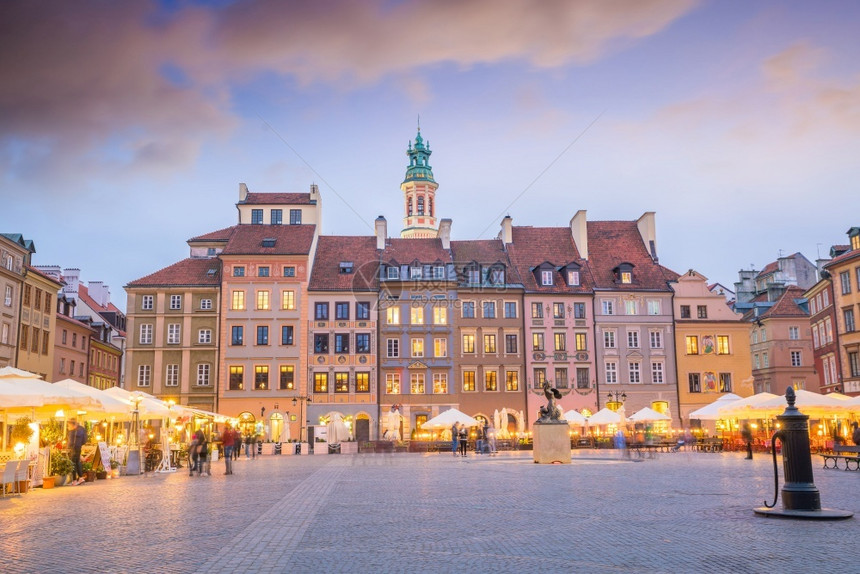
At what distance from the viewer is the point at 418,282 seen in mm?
57531

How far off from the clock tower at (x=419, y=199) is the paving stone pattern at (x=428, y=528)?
8992 cm

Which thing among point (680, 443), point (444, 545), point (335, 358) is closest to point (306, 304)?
point (335, 358)

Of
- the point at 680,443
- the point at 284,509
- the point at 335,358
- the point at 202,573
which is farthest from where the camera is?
the point at 335,358

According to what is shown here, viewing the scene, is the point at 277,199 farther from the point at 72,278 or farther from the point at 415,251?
the point at 72,278

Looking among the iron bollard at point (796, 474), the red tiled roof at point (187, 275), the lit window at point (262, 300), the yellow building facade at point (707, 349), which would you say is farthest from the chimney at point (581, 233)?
the iron bollard at point (796, 474)

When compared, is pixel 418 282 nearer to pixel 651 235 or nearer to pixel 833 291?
pixel 651 235

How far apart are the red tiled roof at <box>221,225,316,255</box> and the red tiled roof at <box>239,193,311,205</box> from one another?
254 centimetres

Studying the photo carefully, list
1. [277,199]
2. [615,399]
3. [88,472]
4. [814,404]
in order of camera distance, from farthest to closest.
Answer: [277,199] < [615,399] < [814,404] < [88,472]

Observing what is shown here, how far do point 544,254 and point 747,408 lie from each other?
29.0m

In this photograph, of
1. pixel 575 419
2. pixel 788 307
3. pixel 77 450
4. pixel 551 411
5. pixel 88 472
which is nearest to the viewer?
pixel 77 450

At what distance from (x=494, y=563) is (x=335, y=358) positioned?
48060mm

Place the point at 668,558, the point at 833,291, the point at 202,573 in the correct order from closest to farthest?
the point at 202,573
the point at 668,558
the point at 833,291

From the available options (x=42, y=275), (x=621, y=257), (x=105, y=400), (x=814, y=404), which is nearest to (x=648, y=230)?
(x=621, y=257)

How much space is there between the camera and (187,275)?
192 ft
